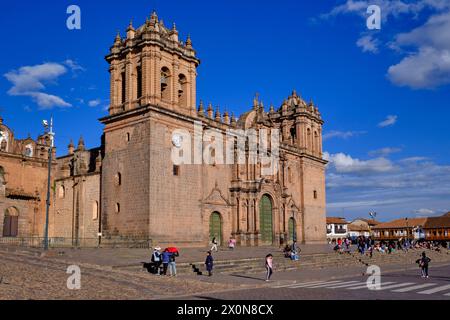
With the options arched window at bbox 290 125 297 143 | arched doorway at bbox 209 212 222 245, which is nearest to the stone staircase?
arched doorway at bbox 209 212 222 245

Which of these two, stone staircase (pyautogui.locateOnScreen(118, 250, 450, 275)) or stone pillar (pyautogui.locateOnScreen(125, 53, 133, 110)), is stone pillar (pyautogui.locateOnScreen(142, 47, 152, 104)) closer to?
stone pillar (pyautogui.locateOnScreen(125, 53, 133, 110))

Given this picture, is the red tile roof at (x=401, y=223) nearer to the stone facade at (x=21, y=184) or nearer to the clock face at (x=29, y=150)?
the stone facade at (x=21, y=184)

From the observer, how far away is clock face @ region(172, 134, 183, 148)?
109ft

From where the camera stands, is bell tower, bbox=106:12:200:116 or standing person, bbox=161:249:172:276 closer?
standing person, bbox=161:249:172:276

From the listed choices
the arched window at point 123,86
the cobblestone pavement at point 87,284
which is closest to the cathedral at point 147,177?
the arched window at point 123,86

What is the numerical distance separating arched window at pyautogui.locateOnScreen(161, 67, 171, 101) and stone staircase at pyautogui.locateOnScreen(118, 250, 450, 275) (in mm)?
13492

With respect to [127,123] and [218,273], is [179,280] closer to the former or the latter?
[218,273]

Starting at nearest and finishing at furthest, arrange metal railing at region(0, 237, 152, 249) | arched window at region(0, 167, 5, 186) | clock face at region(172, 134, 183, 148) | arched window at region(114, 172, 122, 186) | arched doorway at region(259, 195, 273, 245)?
metal railing at region(0, 237, 152, 249) < arched window at region(114, 172, 122, 186) < clock face at region(172, 134, 183, 148) < arched window at region(0, 167, 5, 186) < arched doorway at region(259, 195, 273, 245)

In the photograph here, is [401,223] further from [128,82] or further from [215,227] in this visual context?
[128,82]

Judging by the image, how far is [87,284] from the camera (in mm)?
16344

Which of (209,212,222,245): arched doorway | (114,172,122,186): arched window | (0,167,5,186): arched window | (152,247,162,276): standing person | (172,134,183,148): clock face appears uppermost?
(172,134,183,148): clock face

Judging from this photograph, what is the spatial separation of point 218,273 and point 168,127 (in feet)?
42.4

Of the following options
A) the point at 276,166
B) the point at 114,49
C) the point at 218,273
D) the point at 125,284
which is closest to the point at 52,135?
the point at 114,49

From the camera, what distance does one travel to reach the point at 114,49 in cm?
3509
